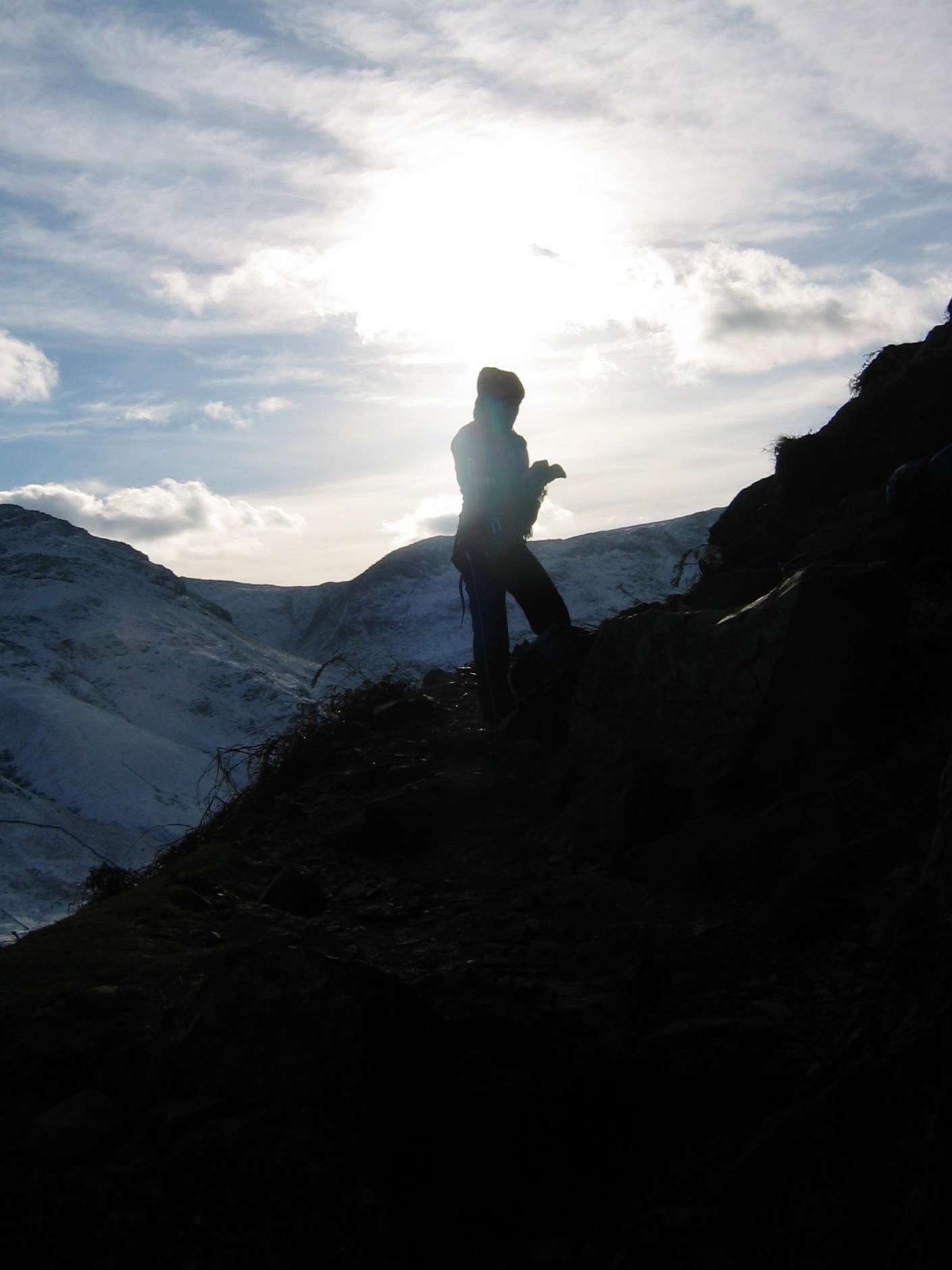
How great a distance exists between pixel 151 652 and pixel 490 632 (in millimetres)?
132920

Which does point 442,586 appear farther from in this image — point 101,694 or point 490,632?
point 101,694

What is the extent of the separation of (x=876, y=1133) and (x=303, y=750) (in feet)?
17.0

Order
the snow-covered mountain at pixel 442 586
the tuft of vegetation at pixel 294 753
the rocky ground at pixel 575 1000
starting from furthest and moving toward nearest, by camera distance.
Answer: the snow-covered mountain at pixel 442 586 < the tuft of vegetation at pixel 294 753 < the rocky ground at pixel 575 1000

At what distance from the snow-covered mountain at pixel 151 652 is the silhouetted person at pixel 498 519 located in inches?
74.9

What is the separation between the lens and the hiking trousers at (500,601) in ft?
19.7

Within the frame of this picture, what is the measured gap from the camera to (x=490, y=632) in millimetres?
Result: 6117

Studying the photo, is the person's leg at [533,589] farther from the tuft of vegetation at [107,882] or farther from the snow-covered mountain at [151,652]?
the tuft of vegetation at [107,882]

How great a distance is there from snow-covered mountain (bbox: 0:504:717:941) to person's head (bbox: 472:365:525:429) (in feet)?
8.20

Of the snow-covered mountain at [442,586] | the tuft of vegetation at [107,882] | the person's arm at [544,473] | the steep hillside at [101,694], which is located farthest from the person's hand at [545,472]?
the steep hillside at [101,694]

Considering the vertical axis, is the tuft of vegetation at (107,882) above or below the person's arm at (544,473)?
below

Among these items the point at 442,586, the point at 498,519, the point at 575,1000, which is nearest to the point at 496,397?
the point at 498,519

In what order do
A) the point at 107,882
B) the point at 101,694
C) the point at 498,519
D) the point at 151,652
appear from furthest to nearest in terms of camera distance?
the point at 151,652, the point at 101,694, the point at 498,519, the point at 107,882

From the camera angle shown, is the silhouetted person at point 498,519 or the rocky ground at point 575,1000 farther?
the silhouetted person at point 498,519

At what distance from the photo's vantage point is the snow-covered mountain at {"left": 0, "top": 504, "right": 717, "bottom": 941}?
66.3 metres
